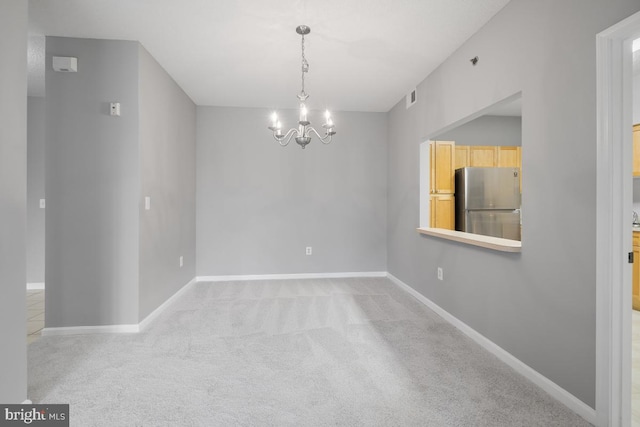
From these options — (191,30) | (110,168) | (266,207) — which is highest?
(191,30)

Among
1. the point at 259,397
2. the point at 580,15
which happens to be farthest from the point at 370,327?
the point at 580,15

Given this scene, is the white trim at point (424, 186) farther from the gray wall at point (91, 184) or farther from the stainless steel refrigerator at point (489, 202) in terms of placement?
the gray wall at point (91, 184)

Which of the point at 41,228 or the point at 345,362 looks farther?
the point at 41,228

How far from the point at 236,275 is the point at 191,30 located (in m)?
3.36

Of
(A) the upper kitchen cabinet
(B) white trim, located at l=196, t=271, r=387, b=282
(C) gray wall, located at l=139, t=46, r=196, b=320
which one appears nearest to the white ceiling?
(C) gray wall, located at l=139, t=46, r=196, b=320

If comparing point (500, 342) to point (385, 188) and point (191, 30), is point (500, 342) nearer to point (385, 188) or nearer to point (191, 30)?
point (385, 188)

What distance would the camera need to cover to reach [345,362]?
92.7 inches

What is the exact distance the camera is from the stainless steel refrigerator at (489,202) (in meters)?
4.21

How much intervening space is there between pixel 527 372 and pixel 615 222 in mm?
1152

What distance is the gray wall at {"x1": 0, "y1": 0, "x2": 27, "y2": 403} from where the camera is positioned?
5.41ft

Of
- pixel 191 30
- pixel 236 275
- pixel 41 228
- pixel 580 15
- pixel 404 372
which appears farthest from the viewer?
pixel 236 275

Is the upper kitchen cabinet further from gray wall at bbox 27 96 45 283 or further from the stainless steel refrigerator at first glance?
gray wall at bbox 27 96 45 283

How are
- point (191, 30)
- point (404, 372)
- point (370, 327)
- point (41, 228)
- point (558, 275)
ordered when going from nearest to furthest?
point (558, 275), point (404, 372), point (191, 30), point (370, 327), point (41, 228)

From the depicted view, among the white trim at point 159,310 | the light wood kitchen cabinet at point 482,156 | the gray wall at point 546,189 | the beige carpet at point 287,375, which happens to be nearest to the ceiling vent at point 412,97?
the gray wall at point 546,189
